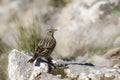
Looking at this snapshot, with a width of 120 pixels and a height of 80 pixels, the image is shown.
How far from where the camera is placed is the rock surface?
9062 mm

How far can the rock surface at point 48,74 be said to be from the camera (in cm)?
906

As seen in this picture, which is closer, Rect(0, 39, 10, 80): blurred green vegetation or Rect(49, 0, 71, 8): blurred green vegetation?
Rect(0, 39, 10, 80): blurred green vegetation

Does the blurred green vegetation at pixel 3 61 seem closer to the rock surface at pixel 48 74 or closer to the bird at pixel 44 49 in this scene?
the rock surface at pixel 48 74

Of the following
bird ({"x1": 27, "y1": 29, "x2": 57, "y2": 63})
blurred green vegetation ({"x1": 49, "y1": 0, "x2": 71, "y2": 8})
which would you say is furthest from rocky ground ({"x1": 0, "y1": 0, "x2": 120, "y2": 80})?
bird ({"x1": 27, "y1": 29, "x2": 57, "y2": 63})

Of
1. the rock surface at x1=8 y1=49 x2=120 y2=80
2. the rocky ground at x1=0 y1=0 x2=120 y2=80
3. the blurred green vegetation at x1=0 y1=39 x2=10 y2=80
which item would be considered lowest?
the rock surface at x1=8 y1=49 x2=120 y2=80

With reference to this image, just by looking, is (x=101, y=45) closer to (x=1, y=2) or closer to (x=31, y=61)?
(x=31, y=61)

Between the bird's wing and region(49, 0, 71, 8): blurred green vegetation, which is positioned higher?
region(49, 0, 71, 8): blurred green vegetation

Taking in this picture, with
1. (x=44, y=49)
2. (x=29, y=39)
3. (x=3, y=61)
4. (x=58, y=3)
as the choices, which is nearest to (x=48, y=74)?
(x=44, y=49)

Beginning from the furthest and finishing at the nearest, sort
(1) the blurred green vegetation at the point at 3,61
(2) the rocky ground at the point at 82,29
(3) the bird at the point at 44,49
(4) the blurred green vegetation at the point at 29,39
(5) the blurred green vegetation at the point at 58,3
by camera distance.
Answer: (5) the blurred green vegetation at the point at 58,3
(2) the rocky ground at the point at 82,29
(4) the blurred green vegetation at the point at 29,39
(1) the blurred green vegetation at the point at 3,61
(3) the bird at the point at 44,49

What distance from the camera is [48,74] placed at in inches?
364

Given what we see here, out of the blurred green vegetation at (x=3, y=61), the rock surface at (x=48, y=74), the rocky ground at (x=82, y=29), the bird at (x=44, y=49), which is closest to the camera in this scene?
the rock surface at (x=48, y=74)

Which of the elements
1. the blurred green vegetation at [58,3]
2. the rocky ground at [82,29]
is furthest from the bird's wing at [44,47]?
the blurred green vegetation at [58,3]

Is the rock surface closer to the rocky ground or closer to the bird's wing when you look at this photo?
the rocky ground

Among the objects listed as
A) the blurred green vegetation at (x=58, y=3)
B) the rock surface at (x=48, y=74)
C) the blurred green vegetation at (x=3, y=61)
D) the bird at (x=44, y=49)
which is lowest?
the rock surface at (x=48, y=74)
